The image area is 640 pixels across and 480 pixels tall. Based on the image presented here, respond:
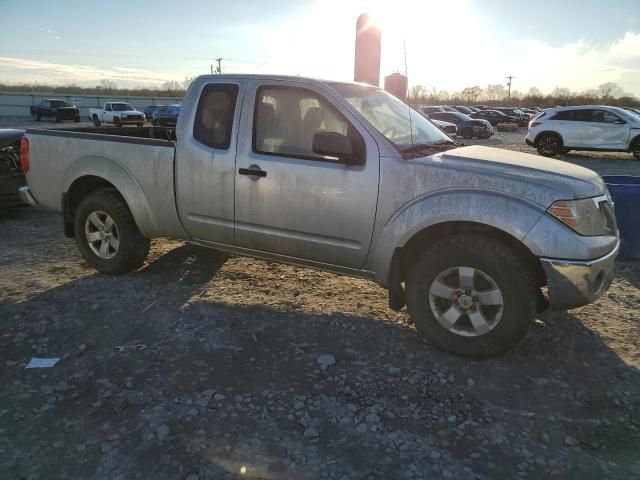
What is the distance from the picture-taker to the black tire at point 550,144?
54.9 ft

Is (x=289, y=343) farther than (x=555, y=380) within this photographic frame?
Yes

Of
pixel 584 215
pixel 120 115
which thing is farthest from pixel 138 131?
pixel 120 115

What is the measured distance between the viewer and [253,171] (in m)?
3.79

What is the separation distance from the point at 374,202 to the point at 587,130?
15908 millimetres

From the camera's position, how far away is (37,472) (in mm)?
2240

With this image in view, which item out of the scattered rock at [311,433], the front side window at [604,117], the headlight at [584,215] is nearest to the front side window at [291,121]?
the headlight at [584,215]

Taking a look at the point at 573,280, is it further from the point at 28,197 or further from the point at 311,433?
the point at 28,197

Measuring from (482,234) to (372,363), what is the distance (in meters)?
1.15

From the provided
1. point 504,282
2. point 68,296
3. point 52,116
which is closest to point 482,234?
point 504,282

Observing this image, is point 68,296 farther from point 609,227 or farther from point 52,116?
point 52,116

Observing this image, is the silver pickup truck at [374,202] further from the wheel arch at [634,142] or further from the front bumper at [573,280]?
the wheel arch at [634,142]

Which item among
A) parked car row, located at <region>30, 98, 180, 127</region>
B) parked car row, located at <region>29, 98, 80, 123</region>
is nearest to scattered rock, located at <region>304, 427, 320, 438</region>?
parked car row, located at <region>30, 98, 180, 127</region>

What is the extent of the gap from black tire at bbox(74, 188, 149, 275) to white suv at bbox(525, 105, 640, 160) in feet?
52.1

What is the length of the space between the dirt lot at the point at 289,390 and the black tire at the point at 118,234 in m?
0.21
